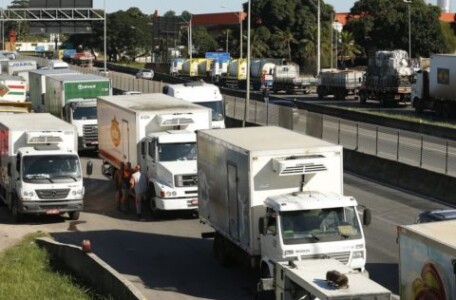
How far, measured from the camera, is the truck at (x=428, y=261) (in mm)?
13445

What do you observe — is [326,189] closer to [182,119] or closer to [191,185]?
[191,185]

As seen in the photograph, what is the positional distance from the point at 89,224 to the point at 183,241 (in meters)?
3.91

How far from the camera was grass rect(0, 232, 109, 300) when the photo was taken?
63.7ft

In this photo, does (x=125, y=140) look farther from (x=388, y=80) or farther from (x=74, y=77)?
(x=388, y=80)

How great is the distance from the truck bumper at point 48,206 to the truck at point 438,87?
1358 inches

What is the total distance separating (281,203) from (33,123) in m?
13.6

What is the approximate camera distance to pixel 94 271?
65.3 feet

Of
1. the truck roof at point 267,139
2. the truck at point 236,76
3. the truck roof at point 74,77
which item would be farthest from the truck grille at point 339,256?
the truck at point 236,76

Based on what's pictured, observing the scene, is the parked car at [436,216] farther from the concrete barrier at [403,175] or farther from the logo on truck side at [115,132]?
the logo on truck side at [115,132]

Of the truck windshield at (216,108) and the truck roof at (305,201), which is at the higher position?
the truck windshield at (216,108)

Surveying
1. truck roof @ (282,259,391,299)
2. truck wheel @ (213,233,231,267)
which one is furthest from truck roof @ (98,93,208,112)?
truck roof @ (282,259,391,299)

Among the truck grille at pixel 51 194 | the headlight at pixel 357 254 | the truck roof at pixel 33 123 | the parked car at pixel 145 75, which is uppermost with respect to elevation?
the truck roof at pixel 33 123

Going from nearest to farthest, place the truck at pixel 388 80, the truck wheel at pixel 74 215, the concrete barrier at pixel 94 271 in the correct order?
the concrete barrier at pixel 94 271 → the truck wheel at pixel 74 215 → the truck at pixel 388 80

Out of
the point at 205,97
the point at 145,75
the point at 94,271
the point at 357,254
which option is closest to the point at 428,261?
the point at 357,254
